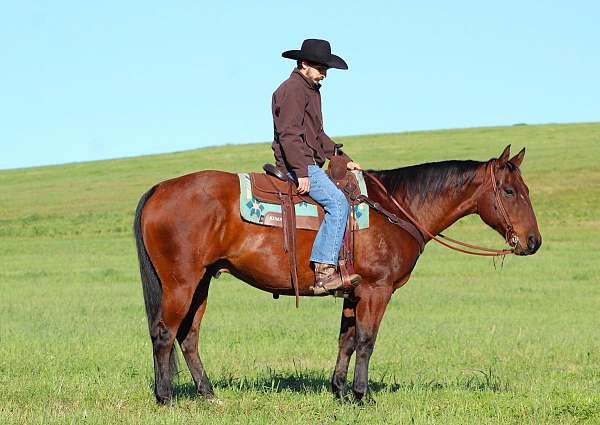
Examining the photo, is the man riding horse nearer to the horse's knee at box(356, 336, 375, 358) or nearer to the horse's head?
the horse's knee at box(356, 336, 375, 358)

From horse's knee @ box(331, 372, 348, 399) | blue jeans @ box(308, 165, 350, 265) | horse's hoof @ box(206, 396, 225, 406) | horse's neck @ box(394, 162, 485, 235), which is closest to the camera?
horse's hoof @ box(206, 396, 225, 406)

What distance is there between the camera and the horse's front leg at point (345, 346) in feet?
29.6

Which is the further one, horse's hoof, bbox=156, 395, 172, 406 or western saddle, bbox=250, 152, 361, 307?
western saddle, bbox=250, 152, 361, 307

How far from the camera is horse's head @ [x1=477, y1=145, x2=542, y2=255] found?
9023 mm

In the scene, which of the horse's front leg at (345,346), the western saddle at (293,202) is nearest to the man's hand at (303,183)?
the western saddle at (293,202)

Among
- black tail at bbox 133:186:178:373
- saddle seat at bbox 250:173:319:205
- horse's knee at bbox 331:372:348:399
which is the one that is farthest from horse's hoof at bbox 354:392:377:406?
saddle seat at bbox 250:173:319:205

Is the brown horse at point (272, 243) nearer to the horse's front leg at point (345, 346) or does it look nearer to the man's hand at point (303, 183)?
the horse's front leg at point (345, 346)

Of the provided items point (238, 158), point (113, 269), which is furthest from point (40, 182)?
point (113, 269)

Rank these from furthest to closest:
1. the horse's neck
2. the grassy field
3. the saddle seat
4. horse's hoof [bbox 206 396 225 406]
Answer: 1. the horse's neck
2. the saddle seat
3. horse's hoof [bbox 206 396 225 406]
4. the grassy field

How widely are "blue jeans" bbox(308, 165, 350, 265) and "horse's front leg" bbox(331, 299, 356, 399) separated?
67 centimetres

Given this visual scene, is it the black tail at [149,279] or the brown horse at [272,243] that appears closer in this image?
the brown horse at [272,243]

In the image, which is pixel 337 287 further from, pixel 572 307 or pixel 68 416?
pixel 572 307

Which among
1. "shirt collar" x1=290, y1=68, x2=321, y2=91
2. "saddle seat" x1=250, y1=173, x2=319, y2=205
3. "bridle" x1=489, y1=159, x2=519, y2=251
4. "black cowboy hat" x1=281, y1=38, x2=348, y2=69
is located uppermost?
"black cowboy hat" x1=281, y1=38, x2=348, y2=69

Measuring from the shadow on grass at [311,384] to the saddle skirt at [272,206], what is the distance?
5.03ft
